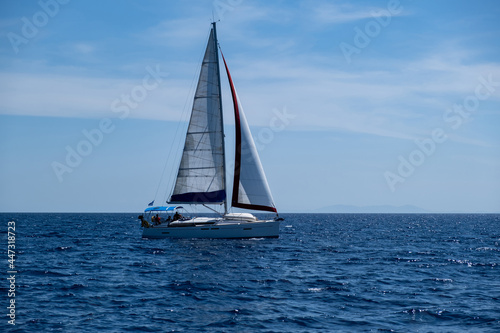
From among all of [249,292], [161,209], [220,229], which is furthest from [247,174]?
[249,292]

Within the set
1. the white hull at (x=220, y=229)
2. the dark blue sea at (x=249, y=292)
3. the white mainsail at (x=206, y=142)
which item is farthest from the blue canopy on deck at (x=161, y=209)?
the dark blue sea at (x=249, y=292)

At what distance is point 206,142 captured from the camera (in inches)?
1618

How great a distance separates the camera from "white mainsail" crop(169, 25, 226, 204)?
41062 mm

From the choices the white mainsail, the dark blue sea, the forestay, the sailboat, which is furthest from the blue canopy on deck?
the dark blue sea

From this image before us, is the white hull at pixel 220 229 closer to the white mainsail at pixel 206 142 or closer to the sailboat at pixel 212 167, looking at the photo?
the sailboat at pixel 212 167

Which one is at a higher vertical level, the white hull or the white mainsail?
the white mainsail

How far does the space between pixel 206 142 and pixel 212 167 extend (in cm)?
219

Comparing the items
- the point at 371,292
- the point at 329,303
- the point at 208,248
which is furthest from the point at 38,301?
the point at 208,248

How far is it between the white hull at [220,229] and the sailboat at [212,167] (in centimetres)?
8

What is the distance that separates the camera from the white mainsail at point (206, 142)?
41.1 m

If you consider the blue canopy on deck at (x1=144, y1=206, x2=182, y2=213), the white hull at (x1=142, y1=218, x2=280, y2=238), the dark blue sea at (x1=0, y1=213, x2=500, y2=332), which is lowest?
the dark blue sea at (x1=0, y1=213, x2=500, y2=332)

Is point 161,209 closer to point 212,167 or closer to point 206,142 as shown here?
point 212,167

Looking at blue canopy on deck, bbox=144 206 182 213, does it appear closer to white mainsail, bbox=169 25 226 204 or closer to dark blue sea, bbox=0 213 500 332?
white mainsail, bbox=169 25 226 204

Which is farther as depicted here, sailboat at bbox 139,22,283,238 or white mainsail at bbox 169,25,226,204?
white mainsail at bbox 169,25,226,204
